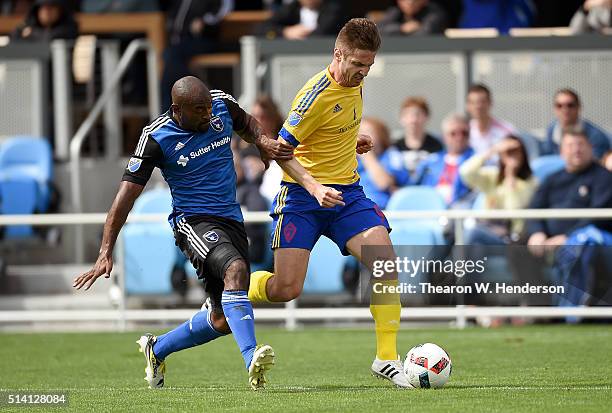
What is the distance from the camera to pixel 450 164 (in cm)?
1523

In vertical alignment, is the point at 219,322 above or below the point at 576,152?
below

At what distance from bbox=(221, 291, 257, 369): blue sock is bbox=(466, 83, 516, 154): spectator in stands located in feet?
22.9

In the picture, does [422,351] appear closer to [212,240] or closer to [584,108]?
[212,240]

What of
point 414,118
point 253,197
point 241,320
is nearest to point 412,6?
point 414,118

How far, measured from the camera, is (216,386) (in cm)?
966

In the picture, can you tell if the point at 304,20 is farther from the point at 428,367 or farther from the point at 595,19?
the point at 428,367

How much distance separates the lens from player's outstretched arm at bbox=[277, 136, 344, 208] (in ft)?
28.8

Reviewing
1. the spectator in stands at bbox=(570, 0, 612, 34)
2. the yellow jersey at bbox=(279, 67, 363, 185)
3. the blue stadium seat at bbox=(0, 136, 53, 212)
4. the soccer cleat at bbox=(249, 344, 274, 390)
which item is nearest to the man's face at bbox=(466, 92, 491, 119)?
the spectator in stands at bbox=(570, 0, 612, 34)

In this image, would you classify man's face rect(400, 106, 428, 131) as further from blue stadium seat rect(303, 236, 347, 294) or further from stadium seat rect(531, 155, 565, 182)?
blue stadium seat rect(303, 236, 347, 294)

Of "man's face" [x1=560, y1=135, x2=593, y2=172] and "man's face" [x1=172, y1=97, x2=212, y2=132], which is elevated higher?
"man's face" [x1=172, y1=97, x2=212, y2=132]

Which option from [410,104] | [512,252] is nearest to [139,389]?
[512,252]

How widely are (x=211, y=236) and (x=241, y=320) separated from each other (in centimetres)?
69

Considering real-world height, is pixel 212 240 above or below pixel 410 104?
below

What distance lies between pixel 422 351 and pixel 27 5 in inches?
528
